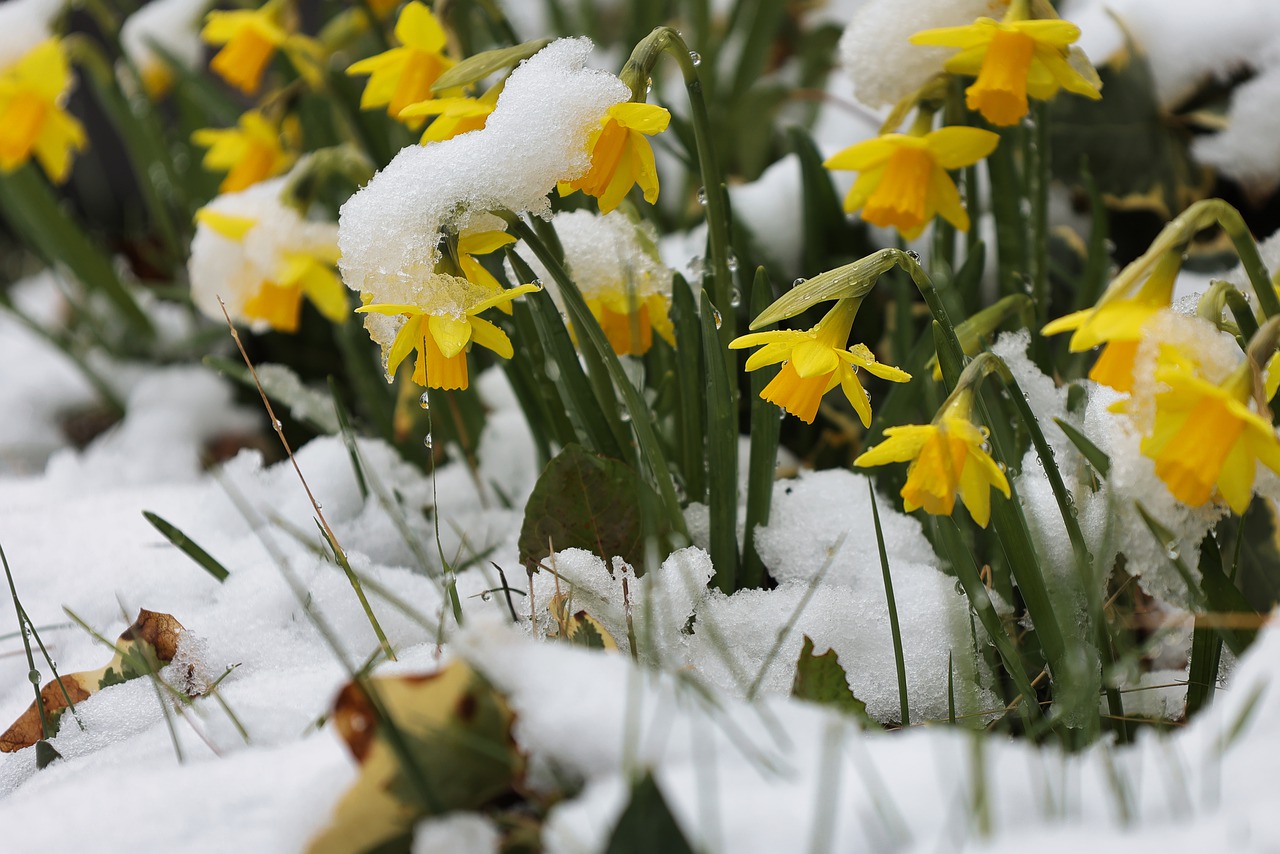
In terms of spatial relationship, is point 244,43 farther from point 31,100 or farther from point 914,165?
point 914,165

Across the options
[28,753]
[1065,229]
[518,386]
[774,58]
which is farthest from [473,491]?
[774,58]

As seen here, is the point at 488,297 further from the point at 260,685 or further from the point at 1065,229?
the point at 1065,229

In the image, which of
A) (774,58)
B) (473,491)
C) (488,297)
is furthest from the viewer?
(774,58)

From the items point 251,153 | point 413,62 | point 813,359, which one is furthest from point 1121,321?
point 251,153

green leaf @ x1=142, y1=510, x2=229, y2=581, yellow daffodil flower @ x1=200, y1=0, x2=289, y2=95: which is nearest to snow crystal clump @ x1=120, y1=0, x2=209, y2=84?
yellow daffodil flower @ x1=200, y1=0, x2=289, y2=95

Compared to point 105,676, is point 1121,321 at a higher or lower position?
higher

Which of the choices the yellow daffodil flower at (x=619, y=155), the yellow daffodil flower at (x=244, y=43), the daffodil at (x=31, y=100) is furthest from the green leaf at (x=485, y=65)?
the daffodil at (x=31, y=100)

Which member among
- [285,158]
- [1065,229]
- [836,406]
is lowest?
[836,406]
